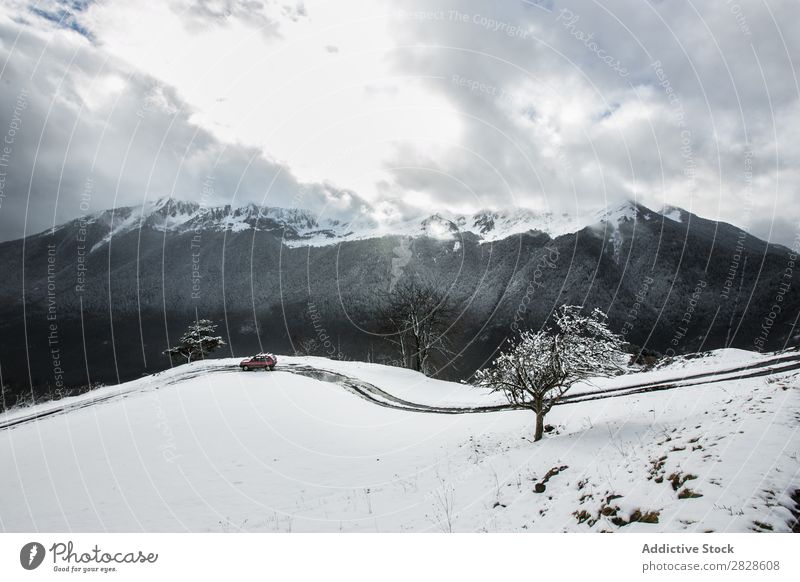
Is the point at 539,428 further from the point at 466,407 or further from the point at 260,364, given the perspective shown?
the point at 260,364

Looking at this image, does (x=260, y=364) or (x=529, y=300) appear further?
(x=529, y=300)

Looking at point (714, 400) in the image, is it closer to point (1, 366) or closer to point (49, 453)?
point (49, 453)

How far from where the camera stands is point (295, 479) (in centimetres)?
1408

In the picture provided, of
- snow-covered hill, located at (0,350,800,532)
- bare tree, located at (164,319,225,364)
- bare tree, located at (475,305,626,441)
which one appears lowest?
snow-covered hill, located at (0,350,800,532)

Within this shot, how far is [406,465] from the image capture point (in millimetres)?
14359

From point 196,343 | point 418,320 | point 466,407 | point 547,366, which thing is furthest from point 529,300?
point 547,366

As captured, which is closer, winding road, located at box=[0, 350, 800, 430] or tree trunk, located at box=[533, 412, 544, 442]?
tree trunk, located at box=[533, 412, 544, 442]

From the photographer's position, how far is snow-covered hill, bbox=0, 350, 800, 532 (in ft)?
19.9

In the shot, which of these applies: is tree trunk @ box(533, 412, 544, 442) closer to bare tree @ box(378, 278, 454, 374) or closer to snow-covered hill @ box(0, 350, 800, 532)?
snow-covered hill @ box(0, 350, 800, 532)

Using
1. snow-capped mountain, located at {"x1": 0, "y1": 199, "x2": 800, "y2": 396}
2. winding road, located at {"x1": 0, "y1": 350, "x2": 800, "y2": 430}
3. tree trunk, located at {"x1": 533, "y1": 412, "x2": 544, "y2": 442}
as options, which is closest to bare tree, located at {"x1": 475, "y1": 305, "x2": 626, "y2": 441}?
tree trunk, located at {"x1": 533, "y1": 412, "x2": 544, "y2": 442}

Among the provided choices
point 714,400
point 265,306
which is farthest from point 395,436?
point 265,306

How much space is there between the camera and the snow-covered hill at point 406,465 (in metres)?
6.05

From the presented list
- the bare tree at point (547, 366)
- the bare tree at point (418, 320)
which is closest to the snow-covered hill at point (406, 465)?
the bare tree at point (547, 366)
